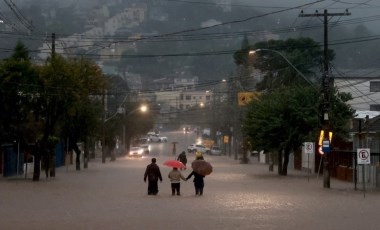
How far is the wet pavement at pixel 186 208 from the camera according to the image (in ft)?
66.6

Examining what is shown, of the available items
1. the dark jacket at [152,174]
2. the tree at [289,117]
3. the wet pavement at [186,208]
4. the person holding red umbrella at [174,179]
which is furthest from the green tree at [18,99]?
the tree at [289,117]

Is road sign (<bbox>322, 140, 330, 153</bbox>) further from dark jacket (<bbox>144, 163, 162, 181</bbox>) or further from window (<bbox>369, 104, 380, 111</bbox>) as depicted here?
window (<bbox>369, 104, 380, 111</bbox>)

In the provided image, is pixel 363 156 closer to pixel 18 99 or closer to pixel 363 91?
pixel 18 99

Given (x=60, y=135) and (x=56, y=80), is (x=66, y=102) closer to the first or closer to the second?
(x=56, y=80)

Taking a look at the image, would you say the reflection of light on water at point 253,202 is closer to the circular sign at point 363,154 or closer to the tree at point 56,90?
the circular sign at point 363,154

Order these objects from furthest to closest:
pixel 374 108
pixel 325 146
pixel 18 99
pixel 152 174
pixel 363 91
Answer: pixel 363 91
pixel 374 108
pixel 18 99
pixel 325 146
pixel 152 174

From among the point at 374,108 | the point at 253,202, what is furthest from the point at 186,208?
the point at 374,108

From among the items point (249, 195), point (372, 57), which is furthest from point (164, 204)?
point (372, 57)

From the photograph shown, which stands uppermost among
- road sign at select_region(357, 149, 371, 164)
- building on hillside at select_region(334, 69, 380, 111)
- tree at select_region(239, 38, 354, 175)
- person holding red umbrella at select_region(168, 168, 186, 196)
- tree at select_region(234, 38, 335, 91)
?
tree at select_region(234, 38, 335, 91)

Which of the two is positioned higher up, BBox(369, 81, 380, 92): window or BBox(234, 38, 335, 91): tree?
BBox(234, 38, 335, 91): tree

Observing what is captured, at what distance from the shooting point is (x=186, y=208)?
25.6 metres

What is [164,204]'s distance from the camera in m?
27.3

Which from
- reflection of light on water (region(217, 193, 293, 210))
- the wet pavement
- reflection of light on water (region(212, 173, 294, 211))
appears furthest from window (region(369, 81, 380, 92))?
reflection of light on water (region(217, 193, 293, 210))

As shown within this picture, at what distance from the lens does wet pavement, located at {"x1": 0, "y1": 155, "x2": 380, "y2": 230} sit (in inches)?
800
